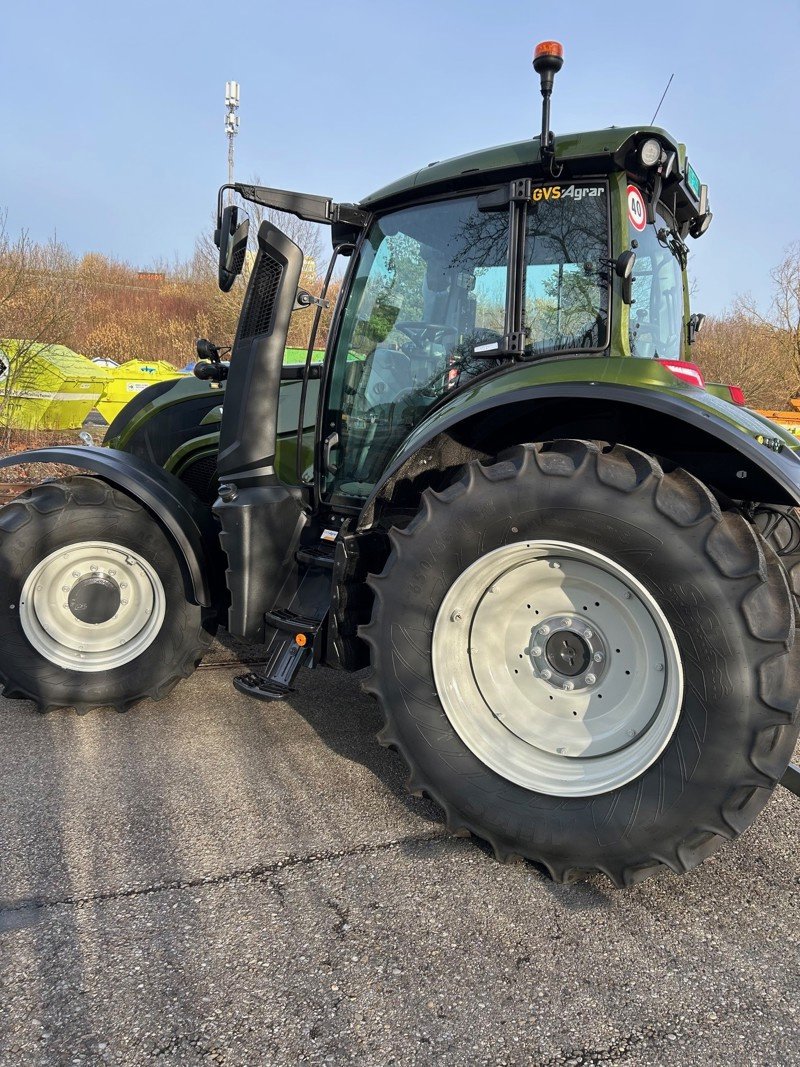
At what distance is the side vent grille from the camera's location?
10.6ft

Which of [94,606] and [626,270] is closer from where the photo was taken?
[626,270]

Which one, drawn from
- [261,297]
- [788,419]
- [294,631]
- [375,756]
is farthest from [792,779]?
[788,419]

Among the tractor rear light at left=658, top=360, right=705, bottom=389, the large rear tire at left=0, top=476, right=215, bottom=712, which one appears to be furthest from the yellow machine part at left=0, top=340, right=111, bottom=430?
the tractor rear light at left=658, top=360, right=705, bottom=389

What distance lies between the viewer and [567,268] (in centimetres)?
271

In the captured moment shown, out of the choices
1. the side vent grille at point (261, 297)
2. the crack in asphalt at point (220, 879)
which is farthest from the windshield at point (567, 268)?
the crack in asphalt at point (220, 879)

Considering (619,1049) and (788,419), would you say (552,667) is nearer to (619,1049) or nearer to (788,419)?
(619,1049)

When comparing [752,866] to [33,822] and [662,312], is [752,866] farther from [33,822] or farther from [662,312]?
[33,822]

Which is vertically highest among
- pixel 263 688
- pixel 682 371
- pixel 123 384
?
pixel 123 384

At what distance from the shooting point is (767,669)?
6.70ft

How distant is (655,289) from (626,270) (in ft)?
1.89

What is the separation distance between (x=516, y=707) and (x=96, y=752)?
70.3 inches

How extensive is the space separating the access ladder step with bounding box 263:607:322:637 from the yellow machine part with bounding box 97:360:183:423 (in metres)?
10.4

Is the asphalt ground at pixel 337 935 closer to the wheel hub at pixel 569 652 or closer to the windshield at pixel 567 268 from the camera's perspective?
the wheel hub at pixel 569 652

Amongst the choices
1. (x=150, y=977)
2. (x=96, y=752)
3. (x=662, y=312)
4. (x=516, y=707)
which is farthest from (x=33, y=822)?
(x=662, y=312)
